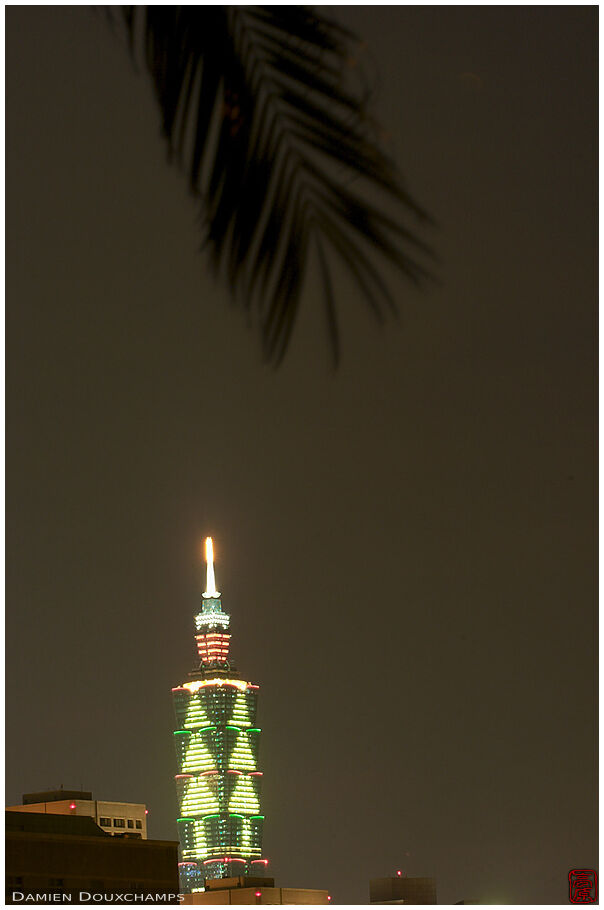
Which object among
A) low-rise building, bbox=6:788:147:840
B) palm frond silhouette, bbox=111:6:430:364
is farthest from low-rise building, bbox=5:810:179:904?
palm frond silhouette, bbox=111:6:430:364

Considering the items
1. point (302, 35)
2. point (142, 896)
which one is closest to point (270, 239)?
point (302, 35)

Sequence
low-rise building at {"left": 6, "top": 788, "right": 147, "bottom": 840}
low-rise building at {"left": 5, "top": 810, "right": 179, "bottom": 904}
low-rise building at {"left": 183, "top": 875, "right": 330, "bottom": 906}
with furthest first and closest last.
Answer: low-rise building at {"left": 183, "top": 875, "right": 330, "bottom": 906}
low-rise building at {"left": 6, "top": 788, "right": 147, "bottom": 840}
low-rise building at {"left": 5, "top": 810, "right": 179, "bottom": 904}

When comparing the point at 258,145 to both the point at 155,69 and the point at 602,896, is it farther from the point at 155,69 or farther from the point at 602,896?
the point at 602,896

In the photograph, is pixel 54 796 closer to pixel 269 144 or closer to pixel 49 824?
pixel 49 824

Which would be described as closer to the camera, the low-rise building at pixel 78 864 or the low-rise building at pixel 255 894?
the low-rise building at pixel 78 864

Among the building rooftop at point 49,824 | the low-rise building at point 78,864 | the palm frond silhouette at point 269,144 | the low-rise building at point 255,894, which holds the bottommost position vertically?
the low-rise building at point 255,894

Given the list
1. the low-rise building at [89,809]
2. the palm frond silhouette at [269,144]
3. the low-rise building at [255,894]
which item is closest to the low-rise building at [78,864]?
the low-rise building at [89,809]

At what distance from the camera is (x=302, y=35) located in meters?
3.03

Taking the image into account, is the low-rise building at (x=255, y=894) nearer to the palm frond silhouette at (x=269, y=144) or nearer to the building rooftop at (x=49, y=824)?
the building rooftop at (x=49, y=824)

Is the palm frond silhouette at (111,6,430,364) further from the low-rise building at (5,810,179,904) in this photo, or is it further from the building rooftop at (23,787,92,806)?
the building rooftop at (23,787,92,806)

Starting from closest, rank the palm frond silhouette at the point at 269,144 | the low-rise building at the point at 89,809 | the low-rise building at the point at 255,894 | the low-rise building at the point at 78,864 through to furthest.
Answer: the palm frond silhouette at the point at 269,144, the low-rise building at the point at 78,864, the low-rise building at the point at 89,809, the low-rise building at the point at 255,894

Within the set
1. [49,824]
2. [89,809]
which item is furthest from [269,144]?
[89,809]

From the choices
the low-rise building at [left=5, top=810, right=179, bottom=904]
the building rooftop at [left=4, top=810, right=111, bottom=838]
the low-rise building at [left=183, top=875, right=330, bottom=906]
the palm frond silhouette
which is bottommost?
the low-rise building at [left=183, top=875, right=330, bottom=906]

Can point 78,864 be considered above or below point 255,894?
above
